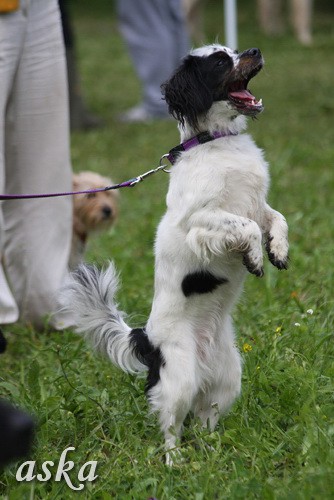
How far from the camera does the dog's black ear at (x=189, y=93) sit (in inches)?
135

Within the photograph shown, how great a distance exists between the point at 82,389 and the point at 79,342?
2.22ft

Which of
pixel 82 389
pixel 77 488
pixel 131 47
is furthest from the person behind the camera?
pixel 131 47

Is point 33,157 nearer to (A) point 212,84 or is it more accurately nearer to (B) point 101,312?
(B) point 101,312

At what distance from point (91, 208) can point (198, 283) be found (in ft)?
9.39

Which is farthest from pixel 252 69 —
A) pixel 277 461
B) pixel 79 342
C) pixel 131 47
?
pixel 131 47

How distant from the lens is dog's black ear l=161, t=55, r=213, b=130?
11.2 ft

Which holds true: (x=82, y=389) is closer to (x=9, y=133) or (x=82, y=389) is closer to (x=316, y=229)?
(x=9, y=133)

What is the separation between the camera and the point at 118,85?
14.4 metres

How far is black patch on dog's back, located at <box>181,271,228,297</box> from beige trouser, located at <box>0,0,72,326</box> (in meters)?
1.35

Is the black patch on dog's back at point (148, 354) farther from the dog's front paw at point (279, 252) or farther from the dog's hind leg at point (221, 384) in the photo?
the dog's front paw at point (279, 252)

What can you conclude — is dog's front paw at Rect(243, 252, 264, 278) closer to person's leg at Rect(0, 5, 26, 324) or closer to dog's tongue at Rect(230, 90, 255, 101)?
dog's tongue at Rect(230, 90, 255, 101)

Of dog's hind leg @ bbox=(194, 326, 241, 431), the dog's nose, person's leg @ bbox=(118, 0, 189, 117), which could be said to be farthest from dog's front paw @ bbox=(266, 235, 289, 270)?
person's leg @ bbox=(118, 0, 189, 117)

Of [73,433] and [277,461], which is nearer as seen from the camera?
[277,461]

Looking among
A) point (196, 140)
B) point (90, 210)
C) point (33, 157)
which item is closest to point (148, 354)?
point (196, 140)
